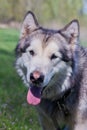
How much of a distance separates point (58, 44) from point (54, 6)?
1282 inches

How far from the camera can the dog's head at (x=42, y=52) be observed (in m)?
5.23

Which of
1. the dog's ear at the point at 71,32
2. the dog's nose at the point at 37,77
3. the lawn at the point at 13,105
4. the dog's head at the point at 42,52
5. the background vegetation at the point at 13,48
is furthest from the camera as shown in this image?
the background vegetation at the point at 13,48

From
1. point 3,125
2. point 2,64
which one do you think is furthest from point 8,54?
point 3,125

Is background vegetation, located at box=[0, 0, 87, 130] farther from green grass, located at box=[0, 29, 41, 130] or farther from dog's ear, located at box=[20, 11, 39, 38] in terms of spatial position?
dog's ear, located at box=[20, 11, 39, 38]

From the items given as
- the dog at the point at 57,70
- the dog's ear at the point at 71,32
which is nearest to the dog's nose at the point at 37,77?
the dog at the point at 57,70

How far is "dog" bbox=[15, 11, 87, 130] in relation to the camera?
543 centimetres

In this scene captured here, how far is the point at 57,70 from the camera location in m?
5.45

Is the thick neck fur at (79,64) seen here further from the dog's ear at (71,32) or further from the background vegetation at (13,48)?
the background vegetation at (13,48)

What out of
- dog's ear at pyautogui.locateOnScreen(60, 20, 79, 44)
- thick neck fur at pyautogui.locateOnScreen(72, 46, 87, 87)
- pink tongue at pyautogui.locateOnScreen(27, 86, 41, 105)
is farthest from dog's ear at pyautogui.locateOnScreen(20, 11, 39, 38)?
pink tongue at pyautogui.locateOnScreen(27, 86, 41, 105)

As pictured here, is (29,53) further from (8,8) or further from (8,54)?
(8,8)

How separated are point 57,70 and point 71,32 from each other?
0.58 metres

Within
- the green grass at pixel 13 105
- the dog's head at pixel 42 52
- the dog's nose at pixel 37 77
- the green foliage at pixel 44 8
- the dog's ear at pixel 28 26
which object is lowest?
the green grass at pixel 13 105

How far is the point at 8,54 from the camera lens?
18.8 m

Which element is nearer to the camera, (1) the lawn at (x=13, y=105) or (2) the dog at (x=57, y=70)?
(2) the dog at (x=57, y=70)
